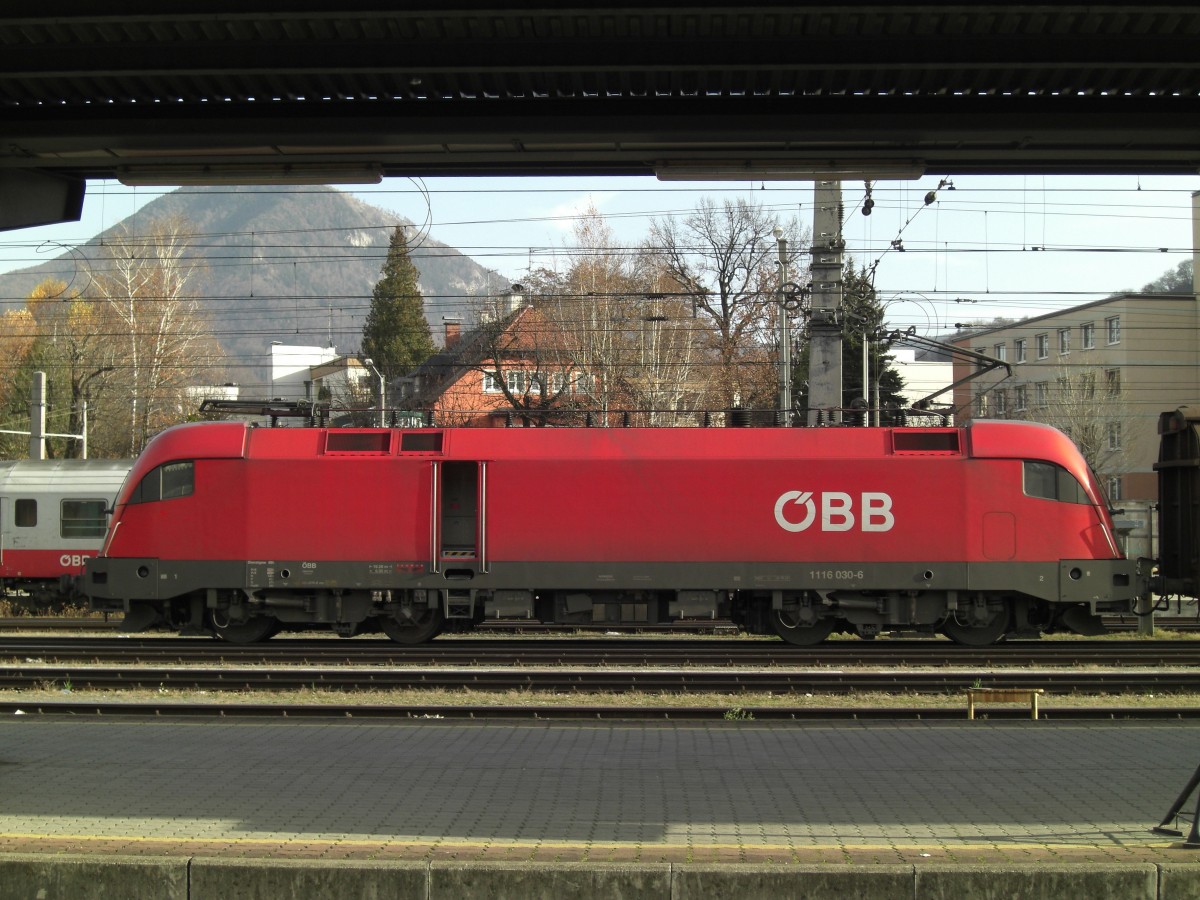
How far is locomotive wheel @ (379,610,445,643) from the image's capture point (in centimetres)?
1734

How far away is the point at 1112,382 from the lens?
43.4m

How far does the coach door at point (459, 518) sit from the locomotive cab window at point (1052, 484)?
8.40m

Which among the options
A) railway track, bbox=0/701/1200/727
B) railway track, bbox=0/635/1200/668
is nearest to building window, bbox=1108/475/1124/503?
railway track, bbox=0/635/1200/668

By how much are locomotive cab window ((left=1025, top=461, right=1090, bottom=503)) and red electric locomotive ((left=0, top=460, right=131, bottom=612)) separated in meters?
19.0

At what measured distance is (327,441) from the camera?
1720cm

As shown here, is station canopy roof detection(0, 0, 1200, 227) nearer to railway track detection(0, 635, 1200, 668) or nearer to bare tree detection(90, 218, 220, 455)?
railway track detection(0, 635, 1200, 668)

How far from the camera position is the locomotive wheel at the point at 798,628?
55.6 feet

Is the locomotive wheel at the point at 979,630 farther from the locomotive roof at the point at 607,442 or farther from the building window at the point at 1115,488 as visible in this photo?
the building window at the point at 1115,488

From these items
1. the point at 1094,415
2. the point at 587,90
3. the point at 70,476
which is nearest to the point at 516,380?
the point at 70,476

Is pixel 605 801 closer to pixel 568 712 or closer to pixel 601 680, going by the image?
pixel 568 712

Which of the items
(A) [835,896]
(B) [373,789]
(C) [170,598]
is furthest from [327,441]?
(A) [835,896]

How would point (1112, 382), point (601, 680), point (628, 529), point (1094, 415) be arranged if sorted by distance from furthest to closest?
point (1112, 382) < point (1094, 415) < point (628, 529) < point (601, 680)

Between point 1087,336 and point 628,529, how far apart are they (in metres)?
36.9

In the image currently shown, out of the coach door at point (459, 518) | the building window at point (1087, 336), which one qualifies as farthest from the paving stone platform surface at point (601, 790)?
the building window at point (1087, 336)
